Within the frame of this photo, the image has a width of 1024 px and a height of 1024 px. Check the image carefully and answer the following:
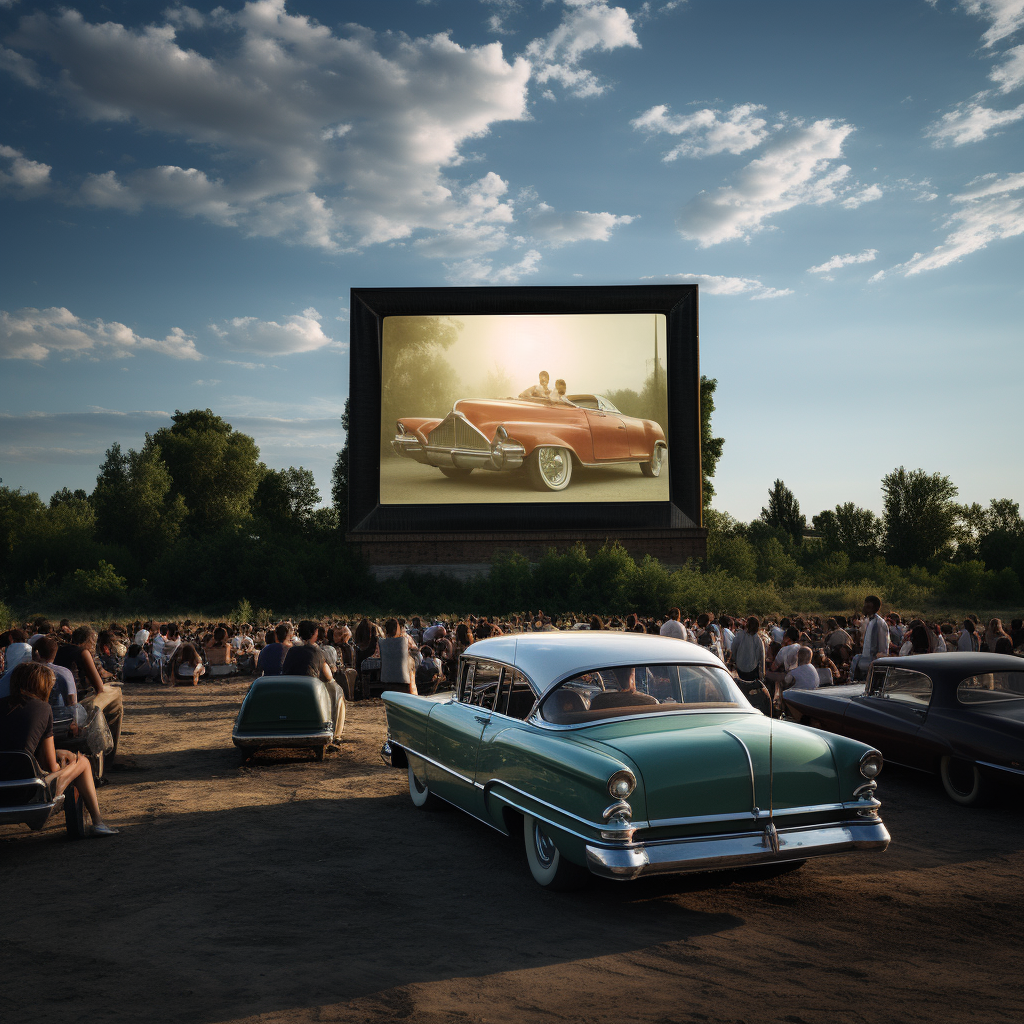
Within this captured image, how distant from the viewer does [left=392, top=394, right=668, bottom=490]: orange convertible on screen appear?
30547mm

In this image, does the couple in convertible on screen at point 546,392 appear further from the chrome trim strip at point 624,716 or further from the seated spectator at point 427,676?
the chrome trim strip at point 624,716

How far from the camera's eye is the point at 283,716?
862 cm

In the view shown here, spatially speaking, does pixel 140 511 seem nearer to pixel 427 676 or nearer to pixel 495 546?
pixel 495 546

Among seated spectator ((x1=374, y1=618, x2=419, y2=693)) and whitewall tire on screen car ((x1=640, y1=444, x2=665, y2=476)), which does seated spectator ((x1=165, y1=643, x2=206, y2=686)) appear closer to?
seated spectator ((x1=374, y1=618, x2=419, y2=693))

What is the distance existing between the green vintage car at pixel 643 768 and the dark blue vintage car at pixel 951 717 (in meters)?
2.40

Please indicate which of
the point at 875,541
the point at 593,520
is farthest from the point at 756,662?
the point at 875,541

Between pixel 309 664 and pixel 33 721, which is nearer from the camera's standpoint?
pixel 33 721

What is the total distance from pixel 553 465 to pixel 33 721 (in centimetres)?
2582

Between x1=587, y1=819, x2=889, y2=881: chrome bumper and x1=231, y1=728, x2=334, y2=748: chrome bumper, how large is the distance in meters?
4.83

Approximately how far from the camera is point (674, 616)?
1320cm

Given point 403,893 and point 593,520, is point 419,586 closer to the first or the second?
point 593,520

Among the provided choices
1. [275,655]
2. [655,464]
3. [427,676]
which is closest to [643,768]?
[275,655]

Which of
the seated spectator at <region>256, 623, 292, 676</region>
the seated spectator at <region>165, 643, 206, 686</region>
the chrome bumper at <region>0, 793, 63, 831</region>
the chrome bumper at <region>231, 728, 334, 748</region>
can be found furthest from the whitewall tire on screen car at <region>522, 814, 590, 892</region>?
the seated spectator at <region>165, 643, 206, 686</region>

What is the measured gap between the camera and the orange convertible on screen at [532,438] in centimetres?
3055
